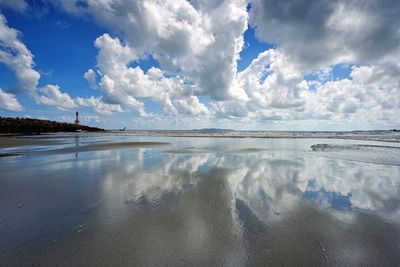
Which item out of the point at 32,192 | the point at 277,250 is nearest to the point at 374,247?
the point at 277,250

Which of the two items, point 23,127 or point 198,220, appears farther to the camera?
point 23,127

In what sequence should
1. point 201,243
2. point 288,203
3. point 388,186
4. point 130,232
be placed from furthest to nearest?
1. point 388,186
2. point 288,203
3. point 130,232
4. point 201,243

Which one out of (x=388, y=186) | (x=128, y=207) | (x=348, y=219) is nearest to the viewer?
(x=348, y=219)

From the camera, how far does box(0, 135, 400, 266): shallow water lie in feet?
10.2

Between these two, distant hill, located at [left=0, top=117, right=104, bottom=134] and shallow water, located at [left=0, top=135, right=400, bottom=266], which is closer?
shallow water, located at [left=0, top=135, right=400, bottom=266]

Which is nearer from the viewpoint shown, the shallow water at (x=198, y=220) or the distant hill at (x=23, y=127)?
the shallow water at (x=198, y=220)

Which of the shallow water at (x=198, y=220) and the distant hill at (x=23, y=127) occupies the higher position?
the distant hill at (x=23, y=127)

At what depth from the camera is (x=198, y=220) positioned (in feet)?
14.2

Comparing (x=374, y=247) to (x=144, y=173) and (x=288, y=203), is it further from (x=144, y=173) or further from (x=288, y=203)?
(x=144, y=173)

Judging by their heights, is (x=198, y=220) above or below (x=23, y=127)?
below

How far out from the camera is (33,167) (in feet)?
32.0

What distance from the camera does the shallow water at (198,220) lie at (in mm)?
3113

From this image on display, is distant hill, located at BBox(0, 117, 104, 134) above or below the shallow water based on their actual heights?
above

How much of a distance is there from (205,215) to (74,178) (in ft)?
19.8
